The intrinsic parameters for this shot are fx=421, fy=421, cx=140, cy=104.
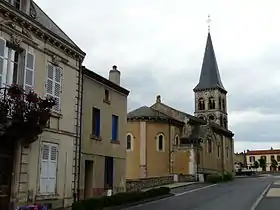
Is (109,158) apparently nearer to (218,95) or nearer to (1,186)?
(1,186)

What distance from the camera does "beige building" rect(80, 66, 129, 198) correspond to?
67.8ft

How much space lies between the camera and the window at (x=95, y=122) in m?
21.5

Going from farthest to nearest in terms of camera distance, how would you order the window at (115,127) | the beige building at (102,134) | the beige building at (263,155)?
the beige building at (263,155), the window at (115,127), the beige building at (102,134)

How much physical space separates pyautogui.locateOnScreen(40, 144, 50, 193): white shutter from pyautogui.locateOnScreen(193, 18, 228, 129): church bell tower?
66796 mm

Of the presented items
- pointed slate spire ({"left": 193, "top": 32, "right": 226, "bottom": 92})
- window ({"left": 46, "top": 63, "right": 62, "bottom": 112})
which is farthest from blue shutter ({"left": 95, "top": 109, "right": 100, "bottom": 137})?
pointed slate spire ({"left": 193, "top": 32, "right": 226, "bottom": 92})

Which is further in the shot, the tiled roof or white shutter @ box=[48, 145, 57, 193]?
the tiled roof

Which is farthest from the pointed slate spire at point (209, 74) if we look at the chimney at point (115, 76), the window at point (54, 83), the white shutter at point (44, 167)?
the white shutter at point (44, 167)

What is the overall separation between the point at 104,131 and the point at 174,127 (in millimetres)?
29084

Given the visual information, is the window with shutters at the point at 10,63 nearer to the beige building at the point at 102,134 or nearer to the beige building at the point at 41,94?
the beige building at the point at 41,94

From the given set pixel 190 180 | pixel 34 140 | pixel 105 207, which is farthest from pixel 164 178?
pixel 34 140

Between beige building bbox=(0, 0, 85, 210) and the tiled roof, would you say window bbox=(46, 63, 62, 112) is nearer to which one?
beige building bbox=(0, 0, 85, 210)

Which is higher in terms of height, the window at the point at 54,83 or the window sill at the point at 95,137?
the window at the point at 54,83

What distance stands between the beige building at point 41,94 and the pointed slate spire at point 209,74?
221 ft

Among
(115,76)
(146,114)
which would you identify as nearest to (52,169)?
(115,76)
